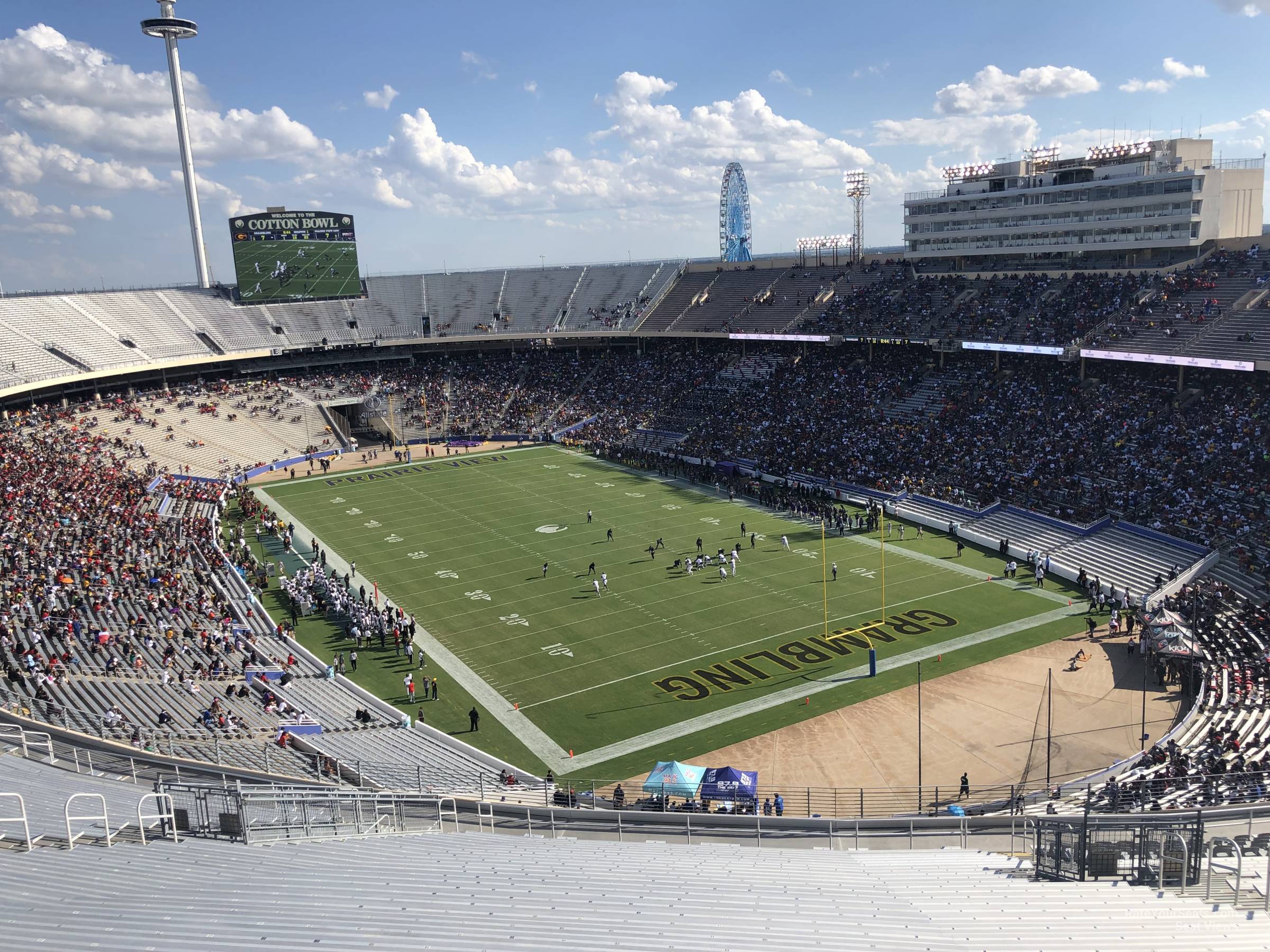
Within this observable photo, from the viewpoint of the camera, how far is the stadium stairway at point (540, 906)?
27.1ft

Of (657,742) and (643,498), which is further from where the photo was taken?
(643,498)

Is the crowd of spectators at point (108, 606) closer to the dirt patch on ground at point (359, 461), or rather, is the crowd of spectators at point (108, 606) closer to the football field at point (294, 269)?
the dirt patch on ground at point (359, 461)

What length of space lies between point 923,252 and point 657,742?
157ft

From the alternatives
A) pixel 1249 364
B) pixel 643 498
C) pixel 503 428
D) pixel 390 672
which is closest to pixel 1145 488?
pixel 1249 364

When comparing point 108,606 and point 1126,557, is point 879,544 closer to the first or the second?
point 1126,557

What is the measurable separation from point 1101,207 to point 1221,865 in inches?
1897

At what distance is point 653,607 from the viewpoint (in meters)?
31.6

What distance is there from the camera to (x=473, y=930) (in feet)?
27.5

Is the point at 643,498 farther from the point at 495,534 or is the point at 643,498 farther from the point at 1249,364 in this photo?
the point at 1249,364

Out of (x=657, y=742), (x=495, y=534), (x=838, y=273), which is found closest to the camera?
(x=657, y=742)

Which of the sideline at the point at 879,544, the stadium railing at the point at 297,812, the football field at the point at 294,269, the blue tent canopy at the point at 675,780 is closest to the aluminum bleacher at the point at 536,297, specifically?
the football field at the point at 294,269

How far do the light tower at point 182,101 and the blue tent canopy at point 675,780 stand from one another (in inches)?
2642

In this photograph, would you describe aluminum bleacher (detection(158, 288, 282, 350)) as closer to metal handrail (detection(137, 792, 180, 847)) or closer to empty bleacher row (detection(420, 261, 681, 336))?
empty bleacher row (detection(420, 261, 681, 336))

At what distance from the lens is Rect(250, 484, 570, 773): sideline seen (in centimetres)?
2236
